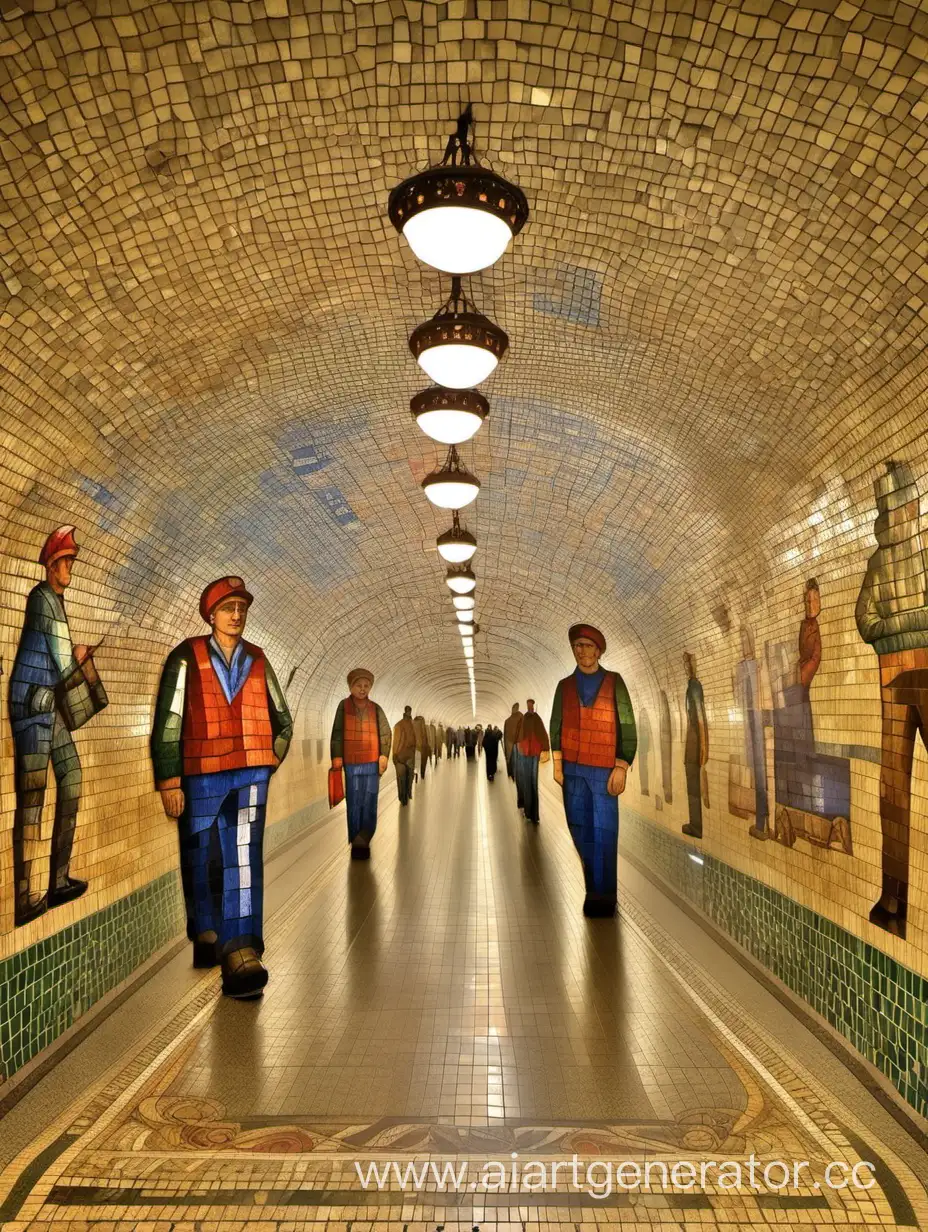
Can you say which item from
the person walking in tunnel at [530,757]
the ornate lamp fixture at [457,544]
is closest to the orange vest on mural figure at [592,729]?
the ornate lamp fixture at [457,544]

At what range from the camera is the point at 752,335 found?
520 centimetres

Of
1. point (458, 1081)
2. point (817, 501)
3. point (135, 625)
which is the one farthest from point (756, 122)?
point (135, 625)

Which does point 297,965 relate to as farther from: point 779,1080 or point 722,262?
point 722,262

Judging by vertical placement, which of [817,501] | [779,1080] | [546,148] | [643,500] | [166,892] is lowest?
[779,1080]

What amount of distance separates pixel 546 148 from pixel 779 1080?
501cm

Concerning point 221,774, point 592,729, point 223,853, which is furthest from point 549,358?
point 223,853

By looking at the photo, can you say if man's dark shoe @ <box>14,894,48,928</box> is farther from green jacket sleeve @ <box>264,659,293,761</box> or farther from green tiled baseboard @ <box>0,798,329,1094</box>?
green jacket sleeve @ <box>264,659,293,761</box>

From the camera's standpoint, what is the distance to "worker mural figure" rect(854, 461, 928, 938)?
468cm

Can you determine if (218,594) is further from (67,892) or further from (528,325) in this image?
(528,325)

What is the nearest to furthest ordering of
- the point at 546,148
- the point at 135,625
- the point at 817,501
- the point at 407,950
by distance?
the point at 546,148, the point at 817,501, the point at 135,625, the point at 407,950

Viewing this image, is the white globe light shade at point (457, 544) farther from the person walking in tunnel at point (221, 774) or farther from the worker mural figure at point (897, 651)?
the worker mural figure at point (897, 651)

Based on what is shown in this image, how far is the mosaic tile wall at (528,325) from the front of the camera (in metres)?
3.60

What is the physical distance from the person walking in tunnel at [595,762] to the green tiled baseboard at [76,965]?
394 cm

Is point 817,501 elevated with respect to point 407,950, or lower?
elevated
